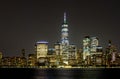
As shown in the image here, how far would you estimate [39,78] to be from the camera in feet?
373

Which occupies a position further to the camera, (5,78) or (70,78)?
(70,78)

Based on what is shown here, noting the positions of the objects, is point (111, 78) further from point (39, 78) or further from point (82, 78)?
point (39, 78)

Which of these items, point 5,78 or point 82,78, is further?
point 82,78

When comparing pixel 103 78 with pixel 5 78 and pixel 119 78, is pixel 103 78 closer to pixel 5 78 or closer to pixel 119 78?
pixel 119 78

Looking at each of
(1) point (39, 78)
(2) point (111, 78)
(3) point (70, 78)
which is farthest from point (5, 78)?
(2) point (111, 78)

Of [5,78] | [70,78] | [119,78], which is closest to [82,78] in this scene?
[70,78]

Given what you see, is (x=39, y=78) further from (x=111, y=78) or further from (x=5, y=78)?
(x=111, y=78)

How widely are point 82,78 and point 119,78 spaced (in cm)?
1087

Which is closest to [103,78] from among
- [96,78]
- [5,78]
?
[96,78]

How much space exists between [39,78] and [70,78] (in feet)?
29.3

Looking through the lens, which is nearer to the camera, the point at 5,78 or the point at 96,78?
the point at 5,78

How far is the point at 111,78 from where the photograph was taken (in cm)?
11494

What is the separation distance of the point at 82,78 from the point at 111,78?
7.98 meters

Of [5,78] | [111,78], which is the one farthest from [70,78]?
[5,78]
